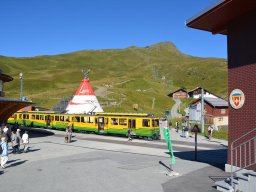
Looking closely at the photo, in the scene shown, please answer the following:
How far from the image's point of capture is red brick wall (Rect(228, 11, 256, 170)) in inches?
547

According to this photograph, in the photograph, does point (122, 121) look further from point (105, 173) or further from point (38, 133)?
point (105, 173)

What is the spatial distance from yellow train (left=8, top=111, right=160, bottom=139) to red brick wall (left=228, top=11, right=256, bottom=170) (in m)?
18.5

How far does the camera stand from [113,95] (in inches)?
3339

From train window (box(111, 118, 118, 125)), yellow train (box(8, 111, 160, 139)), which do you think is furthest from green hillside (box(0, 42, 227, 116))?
train window (box(111, 118, 118, 125))

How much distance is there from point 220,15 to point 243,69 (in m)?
2.65

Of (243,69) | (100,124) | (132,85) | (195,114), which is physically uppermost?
(132,85)

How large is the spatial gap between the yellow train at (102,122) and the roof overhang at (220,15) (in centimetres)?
1815

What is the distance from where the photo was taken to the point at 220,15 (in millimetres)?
14445

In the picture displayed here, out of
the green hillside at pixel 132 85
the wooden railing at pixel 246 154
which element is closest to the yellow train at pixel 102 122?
the wooden railing at pixel 246 154

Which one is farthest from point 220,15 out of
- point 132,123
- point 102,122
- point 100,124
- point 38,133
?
point 38,133

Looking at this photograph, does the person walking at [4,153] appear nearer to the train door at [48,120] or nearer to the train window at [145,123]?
the train window at [145,123]

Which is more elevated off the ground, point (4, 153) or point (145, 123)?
point (145, 123)

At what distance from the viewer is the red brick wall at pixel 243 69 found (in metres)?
13.9

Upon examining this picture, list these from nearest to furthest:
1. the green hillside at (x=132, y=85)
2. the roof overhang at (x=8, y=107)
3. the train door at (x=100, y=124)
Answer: the roof overhang at (x=8, y=107), the train door at (x=100, y=124), the green hillside at (x=132, y=85)
